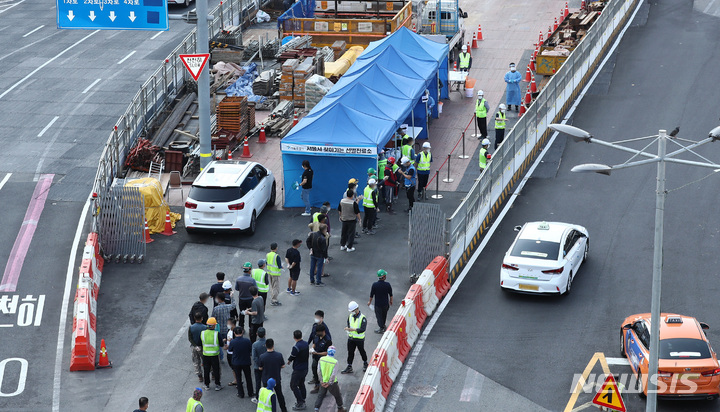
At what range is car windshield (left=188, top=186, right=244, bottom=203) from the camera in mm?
27672

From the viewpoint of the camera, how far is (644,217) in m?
29.2

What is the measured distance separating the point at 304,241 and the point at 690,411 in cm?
1167

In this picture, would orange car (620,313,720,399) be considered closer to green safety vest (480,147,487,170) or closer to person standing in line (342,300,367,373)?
person standing in line (342,300,367,373)

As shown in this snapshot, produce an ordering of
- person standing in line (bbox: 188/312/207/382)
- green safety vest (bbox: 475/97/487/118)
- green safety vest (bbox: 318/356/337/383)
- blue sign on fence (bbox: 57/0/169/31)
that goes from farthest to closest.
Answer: green safety vest (bbox: 475/97/487/118), blue sign on fence (bbox: 57/0/169/31), person standing in line (bbox: 188/312/207/382), green safety vest (bbox: 318/356/337/383)

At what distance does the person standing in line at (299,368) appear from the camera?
19656 mm

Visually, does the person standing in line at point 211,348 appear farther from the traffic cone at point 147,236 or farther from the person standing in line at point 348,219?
the traffic cone at point 147,236

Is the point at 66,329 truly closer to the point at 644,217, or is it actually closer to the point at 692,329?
the point at 692,329

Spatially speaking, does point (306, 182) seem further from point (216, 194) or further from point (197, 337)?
point (197, 337)

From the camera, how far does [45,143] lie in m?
35.4

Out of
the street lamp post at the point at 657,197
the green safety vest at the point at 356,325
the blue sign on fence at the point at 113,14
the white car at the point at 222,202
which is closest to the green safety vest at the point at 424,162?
the white car at the point at 222,202

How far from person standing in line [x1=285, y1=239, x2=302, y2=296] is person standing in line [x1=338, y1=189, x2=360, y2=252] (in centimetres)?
265

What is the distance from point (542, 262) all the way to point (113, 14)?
13198 mm

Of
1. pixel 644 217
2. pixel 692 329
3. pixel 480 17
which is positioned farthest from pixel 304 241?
pixel 480 17

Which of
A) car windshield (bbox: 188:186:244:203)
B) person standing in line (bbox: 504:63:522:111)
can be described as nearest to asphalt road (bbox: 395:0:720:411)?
person standing in line (bbox: 504:63:522:111)
